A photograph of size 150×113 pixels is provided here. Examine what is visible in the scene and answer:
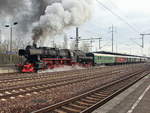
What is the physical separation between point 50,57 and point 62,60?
10.4 ft

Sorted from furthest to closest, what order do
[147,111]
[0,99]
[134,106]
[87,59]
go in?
[87,59], [0,99], [134,106], [147,111]

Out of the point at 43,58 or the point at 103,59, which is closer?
the point at 43,58

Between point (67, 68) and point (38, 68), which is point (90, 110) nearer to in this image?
point (38, 68)

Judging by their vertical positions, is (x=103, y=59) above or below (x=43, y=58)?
below

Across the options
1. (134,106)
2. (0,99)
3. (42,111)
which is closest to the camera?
(42,111)

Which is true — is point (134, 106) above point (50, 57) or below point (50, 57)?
below

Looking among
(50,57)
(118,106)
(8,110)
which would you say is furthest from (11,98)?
(50,57)

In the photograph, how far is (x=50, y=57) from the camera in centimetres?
2380

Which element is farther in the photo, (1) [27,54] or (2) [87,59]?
(2) [87,59]

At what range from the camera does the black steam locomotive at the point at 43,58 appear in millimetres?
21297

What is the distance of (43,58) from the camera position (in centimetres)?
2244

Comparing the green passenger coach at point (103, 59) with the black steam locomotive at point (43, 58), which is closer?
the black steam locomotive at point (43, 58)

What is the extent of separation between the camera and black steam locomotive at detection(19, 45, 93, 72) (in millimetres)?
21297

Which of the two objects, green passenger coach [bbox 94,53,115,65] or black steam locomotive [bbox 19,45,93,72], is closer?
black steam locomotive [bbox 19,45,93,72]
